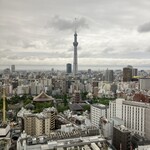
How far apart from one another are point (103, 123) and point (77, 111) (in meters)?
2.84

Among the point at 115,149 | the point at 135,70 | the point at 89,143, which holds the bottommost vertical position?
the point at 115,149

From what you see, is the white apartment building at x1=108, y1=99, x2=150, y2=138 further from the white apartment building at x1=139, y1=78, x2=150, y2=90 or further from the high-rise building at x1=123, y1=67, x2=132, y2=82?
the high-rise building at x1=123, y1=67, x2=132, y2=82

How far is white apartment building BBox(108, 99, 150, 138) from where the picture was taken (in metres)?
4.80

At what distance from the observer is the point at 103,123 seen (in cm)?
455

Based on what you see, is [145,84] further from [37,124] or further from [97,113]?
[37,124]

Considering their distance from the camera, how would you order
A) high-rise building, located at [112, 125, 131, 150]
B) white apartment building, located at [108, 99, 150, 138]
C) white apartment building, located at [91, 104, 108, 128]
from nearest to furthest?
1. high-rise building, located at [112, 125, 131, 150]
2. white apartment building, located at [108, 99, 150, 138]
3. white apartment building, located at [91, 104, 108, 128]

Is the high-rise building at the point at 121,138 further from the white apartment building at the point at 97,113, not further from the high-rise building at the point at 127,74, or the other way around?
the high-rise building at the point at 127,74

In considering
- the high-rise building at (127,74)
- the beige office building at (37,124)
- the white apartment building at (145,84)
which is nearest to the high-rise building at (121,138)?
the beige office building at (37,124)

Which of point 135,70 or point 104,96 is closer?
point 104,96

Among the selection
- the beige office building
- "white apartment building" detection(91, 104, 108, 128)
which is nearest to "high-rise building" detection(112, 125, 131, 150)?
"white apartment building" detection(91, 104, 108, 128)

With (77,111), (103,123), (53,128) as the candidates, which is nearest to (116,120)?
(103,123)

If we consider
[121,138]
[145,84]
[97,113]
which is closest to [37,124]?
[97,113]

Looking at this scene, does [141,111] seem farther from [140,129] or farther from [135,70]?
[135,70]

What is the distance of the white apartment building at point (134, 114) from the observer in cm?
480
